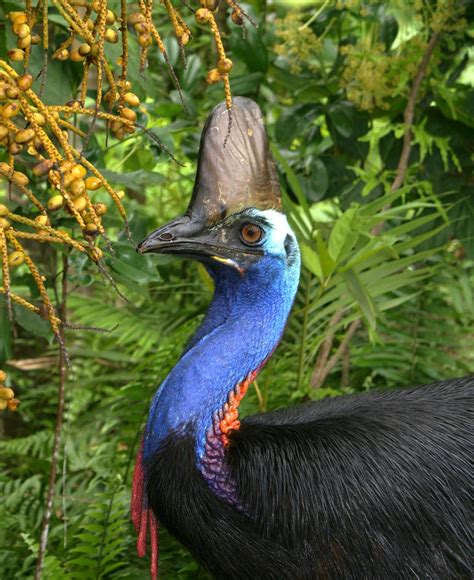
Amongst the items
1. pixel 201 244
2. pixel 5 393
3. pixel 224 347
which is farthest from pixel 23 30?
pixel 224 347

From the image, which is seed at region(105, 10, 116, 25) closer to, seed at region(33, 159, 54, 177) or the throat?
seed at region(33, 159, 54, 177)

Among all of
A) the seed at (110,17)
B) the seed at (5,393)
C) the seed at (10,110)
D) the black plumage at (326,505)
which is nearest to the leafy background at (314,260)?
the black plumage at (326,505)

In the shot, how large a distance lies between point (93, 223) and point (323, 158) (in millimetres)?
1871

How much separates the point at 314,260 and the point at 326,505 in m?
0.76

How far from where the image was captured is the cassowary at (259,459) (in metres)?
1.67

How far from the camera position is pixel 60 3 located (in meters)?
1.18

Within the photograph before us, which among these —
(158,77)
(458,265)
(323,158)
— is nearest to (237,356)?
(323,158)

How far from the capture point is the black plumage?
1.67m

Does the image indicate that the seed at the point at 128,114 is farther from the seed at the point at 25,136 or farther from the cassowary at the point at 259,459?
the cassowary at the point at 259,459

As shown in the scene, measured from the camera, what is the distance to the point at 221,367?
168 cm

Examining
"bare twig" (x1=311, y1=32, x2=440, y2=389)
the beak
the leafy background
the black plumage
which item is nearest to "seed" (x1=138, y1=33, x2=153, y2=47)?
the beak

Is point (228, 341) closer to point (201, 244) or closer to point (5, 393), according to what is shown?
A: point (201, 244)

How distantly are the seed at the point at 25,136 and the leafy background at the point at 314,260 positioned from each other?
1015 mm

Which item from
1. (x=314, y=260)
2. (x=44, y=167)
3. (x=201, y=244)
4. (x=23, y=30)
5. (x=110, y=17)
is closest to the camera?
(x=44, y=167)
